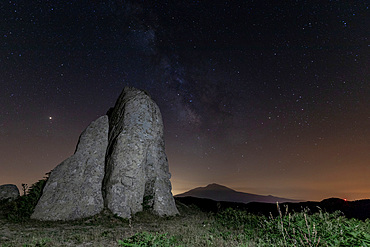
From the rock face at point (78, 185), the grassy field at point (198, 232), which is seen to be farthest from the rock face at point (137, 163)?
the grassy field at point (198, 232)

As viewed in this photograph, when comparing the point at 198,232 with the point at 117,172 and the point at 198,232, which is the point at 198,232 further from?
the point at 117,172

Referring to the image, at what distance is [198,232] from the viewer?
33.6 ft

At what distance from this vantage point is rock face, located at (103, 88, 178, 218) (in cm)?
1518

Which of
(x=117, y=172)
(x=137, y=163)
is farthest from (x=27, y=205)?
(x=137, y=163)

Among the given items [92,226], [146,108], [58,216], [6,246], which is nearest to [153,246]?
[6,246]

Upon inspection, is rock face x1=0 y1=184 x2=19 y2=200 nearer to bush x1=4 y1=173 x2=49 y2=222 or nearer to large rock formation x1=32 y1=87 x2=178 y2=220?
bush x1=4 y1=173 x2=49 y2=222

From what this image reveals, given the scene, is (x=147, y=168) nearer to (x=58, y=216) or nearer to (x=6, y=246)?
(x=58, y=216)

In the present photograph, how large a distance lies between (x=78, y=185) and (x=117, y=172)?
2.60 metres

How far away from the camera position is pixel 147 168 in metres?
17.3

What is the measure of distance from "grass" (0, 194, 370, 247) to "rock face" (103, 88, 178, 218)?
940 mm

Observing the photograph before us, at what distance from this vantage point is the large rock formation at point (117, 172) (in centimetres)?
1454

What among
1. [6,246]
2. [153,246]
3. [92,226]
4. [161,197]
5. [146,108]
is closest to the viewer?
[153,246]

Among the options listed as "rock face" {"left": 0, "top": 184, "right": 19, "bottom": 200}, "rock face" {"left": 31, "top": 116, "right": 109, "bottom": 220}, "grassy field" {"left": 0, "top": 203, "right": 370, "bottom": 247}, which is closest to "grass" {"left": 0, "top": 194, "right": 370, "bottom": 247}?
"grassy field" {"left": 0, "top": 203, "right": 370, "bottom": 247}

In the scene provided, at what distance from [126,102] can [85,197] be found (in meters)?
8.14
